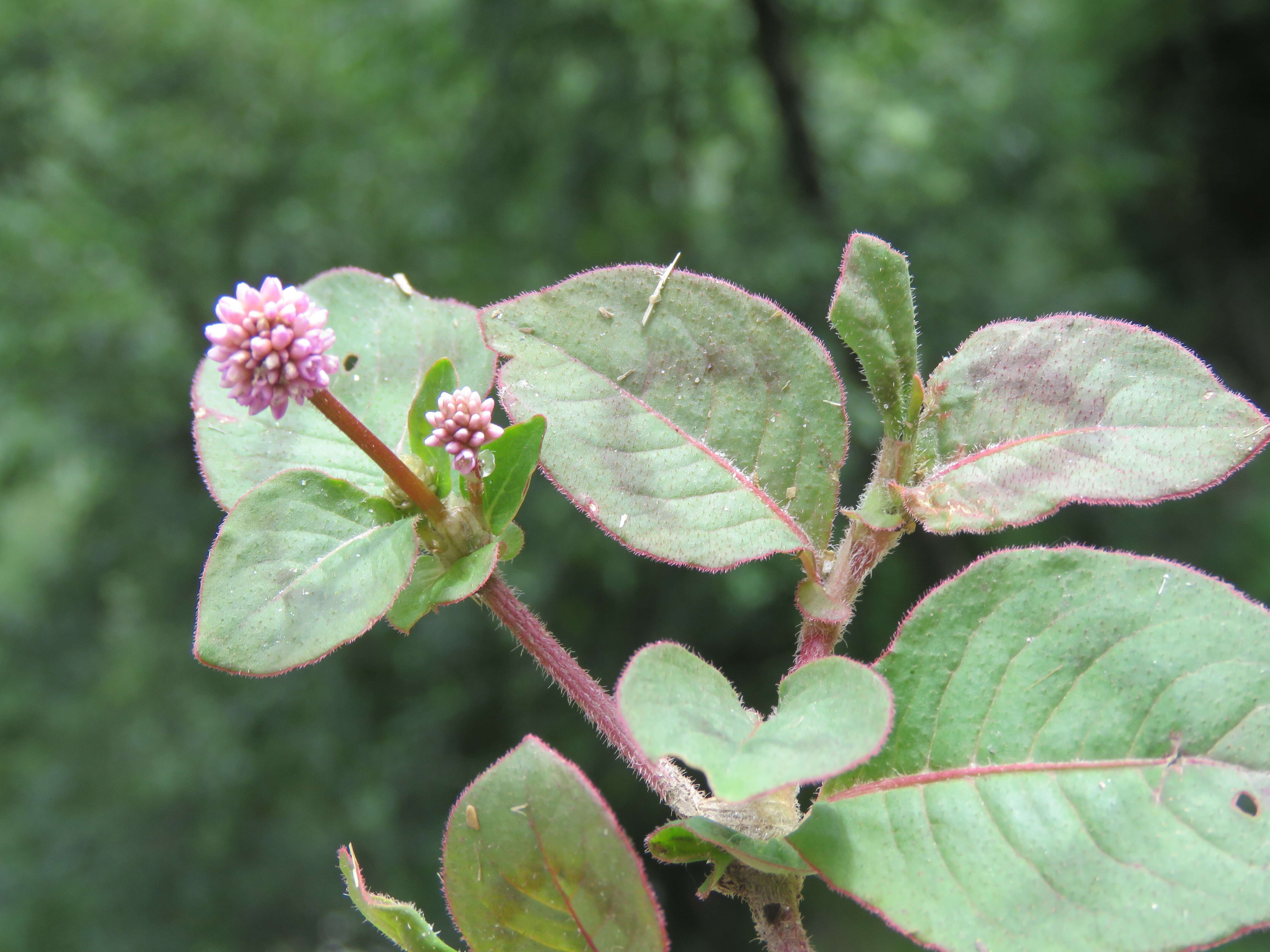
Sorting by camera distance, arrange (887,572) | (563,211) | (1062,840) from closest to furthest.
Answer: (1062,840)
(563,211)
(887,572)

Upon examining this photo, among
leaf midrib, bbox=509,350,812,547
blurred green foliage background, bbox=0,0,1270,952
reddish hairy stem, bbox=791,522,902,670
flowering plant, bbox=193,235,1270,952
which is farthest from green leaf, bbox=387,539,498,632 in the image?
blurred green foliage background, bbox=0,0,1270,952

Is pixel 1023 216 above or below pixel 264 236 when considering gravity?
below

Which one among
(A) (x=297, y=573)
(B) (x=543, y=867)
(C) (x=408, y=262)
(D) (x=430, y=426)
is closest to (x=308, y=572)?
(A) (x=297, y=573)

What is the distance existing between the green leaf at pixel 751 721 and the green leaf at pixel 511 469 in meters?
0.14

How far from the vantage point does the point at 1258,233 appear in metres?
6.41

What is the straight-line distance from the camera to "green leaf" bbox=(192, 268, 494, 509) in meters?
0.67

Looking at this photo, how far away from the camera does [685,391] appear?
0.62m

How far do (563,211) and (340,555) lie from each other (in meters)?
2.91

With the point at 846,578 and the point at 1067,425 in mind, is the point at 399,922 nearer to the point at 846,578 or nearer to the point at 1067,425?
the point at 846,578

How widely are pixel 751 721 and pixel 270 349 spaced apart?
1.19 feet

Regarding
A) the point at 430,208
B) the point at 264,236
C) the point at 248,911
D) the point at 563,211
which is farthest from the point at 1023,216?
the point at 248,911

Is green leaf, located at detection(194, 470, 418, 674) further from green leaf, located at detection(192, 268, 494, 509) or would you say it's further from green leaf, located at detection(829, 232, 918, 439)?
green leaf, located at detection(829, 232, 918, 439)

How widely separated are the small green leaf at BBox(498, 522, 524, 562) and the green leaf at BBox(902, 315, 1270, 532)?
0.85 ft

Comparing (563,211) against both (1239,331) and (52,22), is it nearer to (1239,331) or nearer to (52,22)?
(52,22)
